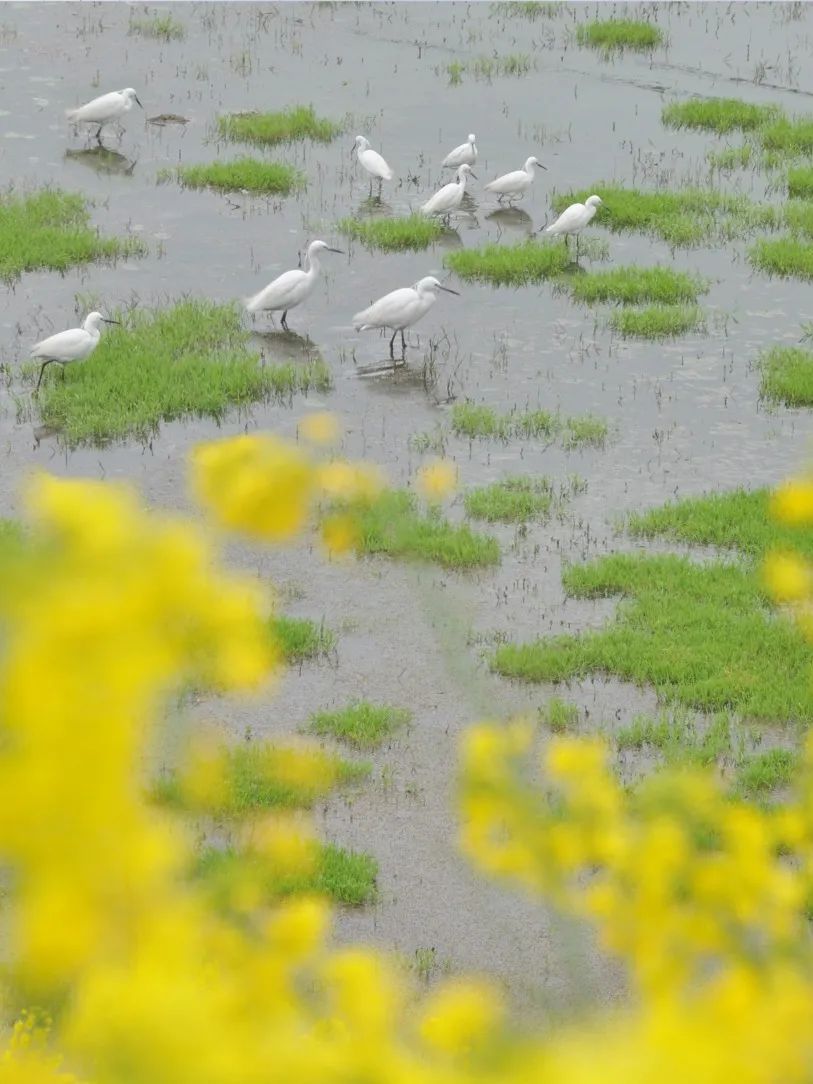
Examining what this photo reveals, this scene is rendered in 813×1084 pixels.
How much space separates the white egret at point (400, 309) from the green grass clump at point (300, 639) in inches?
139

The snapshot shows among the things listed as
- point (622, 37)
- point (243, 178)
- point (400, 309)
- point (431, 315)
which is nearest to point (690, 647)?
point (400, 309)

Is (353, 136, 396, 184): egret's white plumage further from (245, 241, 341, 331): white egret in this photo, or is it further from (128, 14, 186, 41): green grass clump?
(128, 14, 186, 41): green grass clump

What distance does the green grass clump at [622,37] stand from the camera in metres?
18.2

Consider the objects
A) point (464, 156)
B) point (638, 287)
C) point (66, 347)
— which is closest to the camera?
point (66, 347)

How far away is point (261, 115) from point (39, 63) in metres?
2.96

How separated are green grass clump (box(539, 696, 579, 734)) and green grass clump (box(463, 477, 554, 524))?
1.87 metres

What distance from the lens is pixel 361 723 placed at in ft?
21.7

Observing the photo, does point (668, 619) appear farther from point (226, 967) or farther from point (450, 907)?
point (226, 967)

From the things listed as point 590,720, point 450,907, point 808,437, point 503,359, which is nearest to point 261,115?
point 503,359

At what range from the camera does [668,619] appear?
24.2 ft

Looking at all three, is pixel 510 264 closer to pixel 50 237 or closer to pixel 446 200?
pixel 446 200

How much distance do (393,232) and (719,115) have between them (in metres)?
4.34

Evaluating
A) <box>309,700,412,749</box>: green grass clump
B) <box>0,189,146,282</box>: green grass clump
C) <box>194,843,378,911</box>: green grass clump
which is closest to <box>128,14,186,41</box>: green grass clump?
<box>0,189,146,282</box>: green grass clump

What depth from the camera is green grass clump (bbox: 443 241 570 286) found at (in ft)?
39.9
